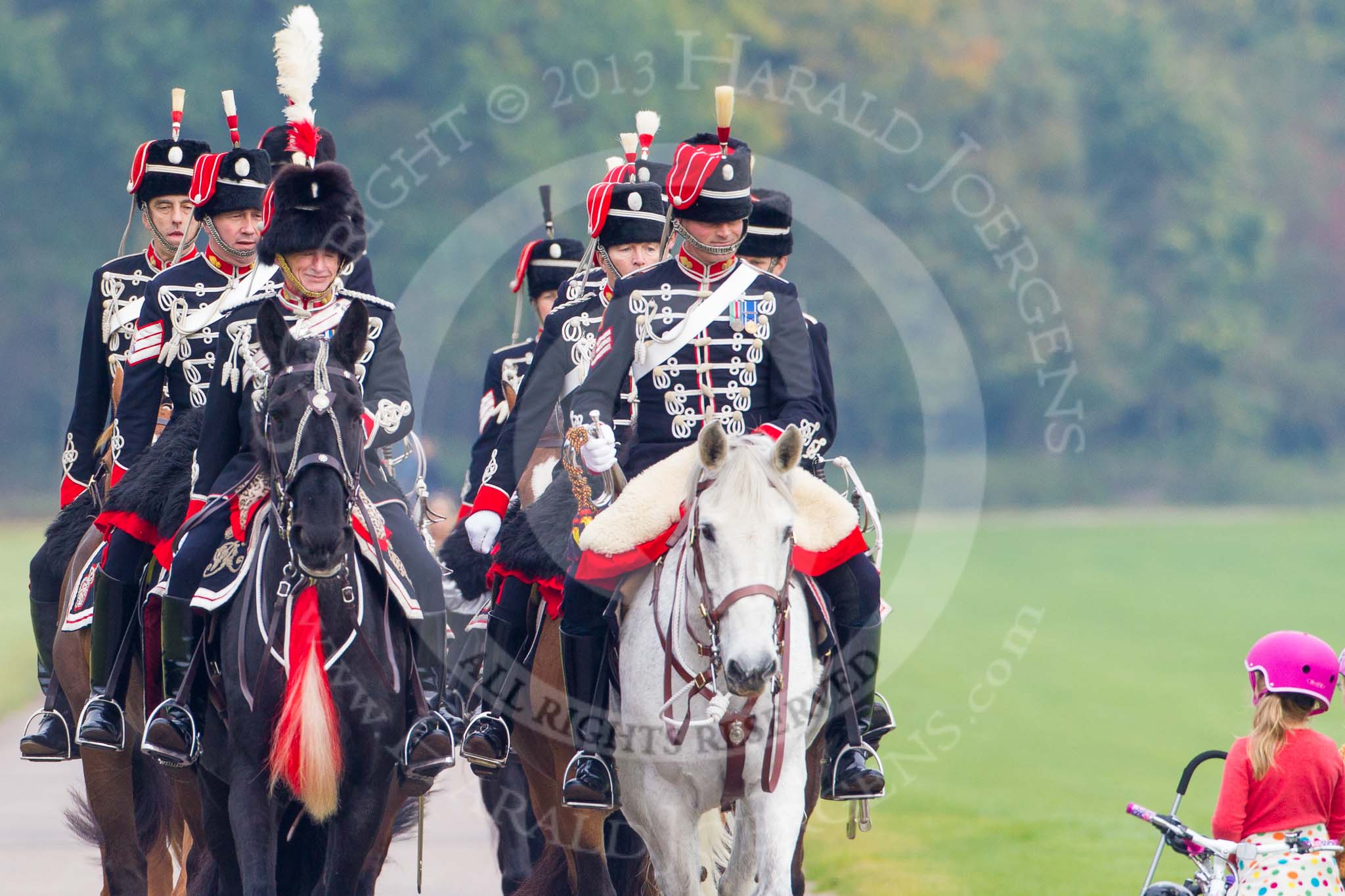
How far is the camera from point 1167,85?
158 feet

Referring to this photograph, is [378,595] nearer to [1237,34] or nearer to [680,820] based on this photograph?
[680,820]

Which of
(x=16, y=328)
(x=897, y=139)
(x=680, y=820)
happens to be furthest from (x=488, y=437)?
(x=897, y=139)

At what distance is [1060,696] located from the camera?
20141 mm

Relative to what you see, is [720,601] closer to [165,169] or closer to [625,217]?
[625,217]

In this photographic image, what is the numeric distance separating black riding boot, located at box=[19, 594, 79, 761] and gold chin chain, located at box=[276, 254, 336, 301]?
247 cm

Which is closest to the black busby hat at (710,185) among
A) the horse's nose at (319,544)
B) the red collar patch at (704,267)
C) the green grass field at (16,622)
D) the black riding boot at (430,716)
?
the red collar patch at (704,267)

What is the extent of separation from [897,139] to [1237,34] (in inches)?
542

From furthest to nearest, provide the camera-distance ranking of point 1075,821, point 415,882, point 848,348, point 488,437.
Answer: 1. point 848,348
2. point 1075,821
3. point 488,437
4. point 415,882

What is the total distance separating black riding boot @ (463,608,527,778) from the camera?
872 cm

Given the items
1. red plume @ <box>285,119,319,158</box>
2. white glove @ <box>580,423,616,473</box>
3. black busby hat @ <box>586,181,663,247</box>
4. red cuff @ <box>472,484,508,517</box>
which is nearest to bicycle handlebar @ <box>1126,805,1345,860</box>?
white glove @ <box>580,423,616,473</box>

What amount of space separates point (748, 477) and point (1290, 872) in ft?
6.58

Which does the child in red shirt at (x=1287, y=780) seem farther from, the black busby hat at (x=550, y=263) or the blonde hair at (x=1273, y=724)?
the black busby hat at (x=550, y=263)

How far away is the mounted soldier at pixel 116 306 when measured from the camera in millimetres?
9773

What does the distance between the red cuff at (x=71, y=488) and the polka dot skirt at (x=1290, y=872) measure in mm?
5800
